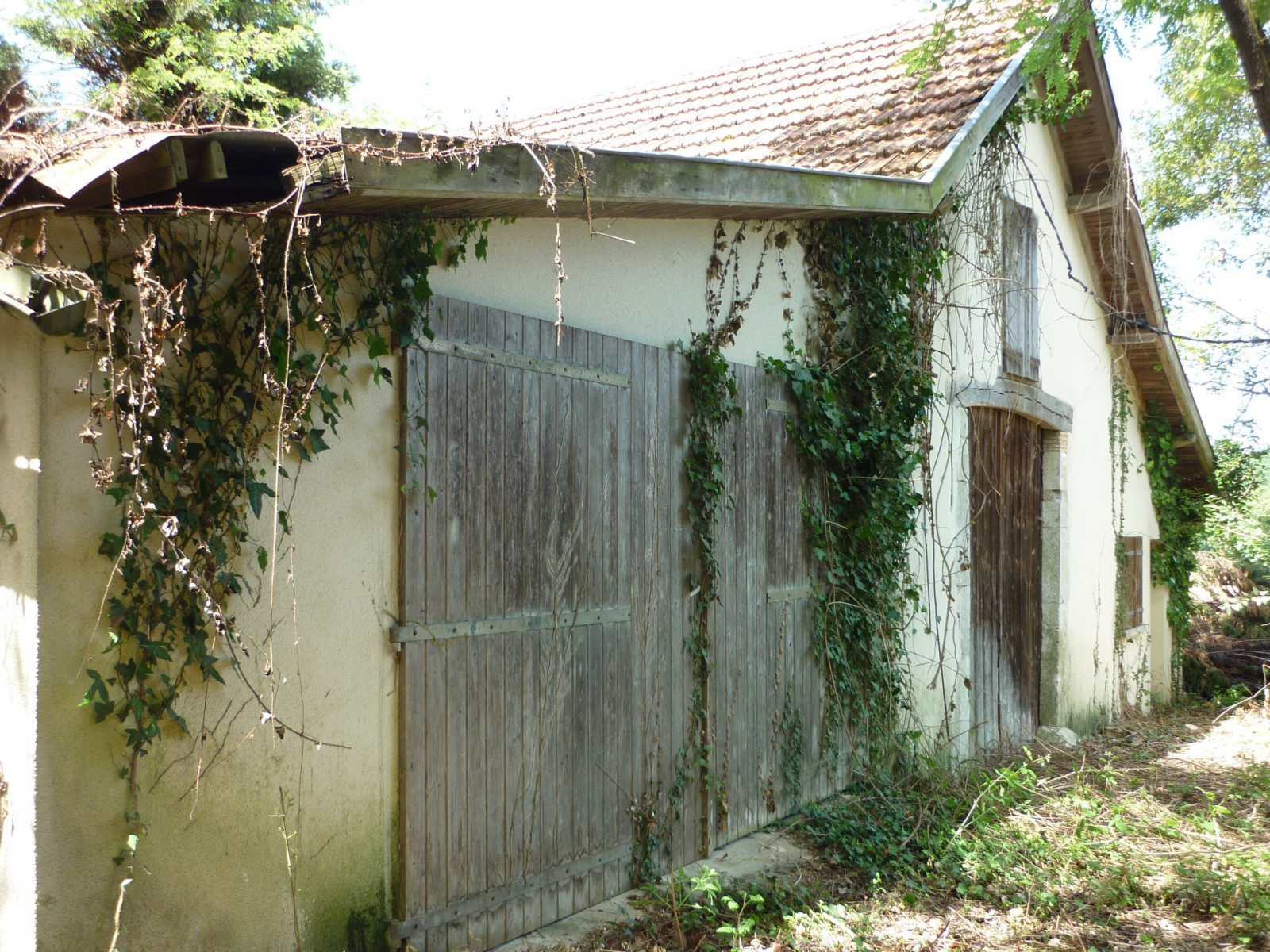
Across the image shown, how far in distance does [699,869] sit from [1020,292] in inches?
203

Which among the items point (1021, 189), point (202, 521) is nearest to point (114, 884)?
point (202, 521)

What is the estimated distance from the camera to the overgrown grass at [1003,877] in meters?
3.99

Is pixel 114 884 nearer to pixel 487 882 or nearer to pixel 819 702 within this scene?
pixel 487 882

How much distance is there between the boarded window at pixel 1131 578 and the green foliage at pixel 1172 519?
69 centimetres

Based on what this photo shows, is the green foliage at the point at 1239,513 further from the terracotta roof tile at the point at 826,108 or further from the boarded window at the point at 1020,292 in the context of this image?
the terracotta roof tile at the point at 826,108

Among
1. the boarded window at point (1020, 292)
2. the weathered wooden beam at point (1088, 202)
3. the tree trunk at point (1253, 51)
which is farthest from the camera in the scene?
the weathered wooden beam at point (1088, 202)

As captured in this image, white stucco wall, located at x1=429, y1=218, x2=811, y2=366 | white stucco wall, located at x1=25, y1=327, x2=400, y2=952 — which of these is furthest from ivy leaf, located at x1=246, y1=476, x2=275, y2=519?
white stucco wall, located at x1=429, y1=218, x2=811, y2=366

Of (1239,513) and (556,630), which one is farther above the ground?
(1239,513)

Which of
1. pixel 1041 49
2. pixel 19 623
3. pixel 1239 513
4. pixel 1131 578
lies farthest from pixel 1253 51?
pixel 1239 513

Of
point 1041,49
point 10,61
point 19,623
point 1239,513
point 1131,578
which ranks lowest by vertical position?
point 1131,578

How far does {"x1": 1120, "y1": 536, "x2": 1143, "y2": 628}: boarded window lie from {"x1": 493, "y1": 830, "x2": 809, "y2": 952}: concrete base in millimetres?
6181

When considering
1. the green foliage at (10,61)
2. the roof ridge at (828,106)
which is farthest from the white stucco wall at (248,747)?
the green foliage at (10,61)

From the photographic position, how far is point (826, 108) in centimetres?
695

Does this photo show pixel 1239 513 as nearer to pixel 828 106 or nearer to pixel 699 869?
pixel 828 106
